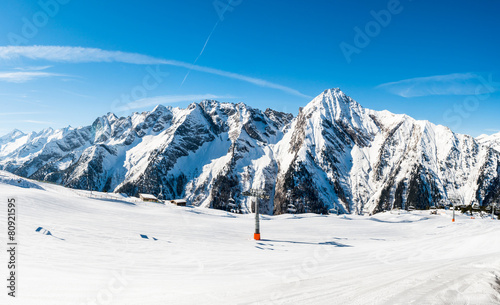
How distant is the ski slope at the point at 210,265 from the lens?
7949 millimetres

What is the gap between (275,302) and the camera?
24.6ft

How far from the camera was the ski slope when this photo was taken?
7949 millimetres

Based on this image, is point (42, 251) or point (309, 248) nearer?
point (42, 251)

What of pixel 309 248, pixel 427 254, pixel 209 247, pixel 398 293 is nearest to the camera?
pixel 398 293

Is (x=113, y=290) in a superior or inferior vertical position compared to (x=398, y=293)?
inferior

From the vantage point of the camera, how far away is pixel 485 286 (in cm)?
785

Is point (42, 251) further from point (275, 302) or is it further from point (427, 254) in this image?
point (427, 254)

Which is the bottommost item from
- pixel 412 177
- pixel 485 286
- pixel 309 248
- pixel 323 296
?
pixel 309 248

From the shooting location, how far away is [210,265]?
14023mm

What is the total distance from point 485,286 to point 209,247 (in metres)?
15.0

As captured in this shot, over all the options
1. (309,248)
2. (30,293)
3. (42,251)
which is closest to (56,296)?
(30,293)

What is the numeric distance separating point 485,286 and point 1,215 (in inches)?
961

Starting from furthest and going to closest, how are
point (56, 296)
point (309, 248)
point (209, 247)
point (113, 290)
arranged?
1. point (309, 248)
2. point (209, 247)
3. point (113, 290)
4. point (56, 296)

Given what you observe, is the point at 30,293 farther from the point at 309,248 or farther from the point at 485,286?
the point at 309,248
